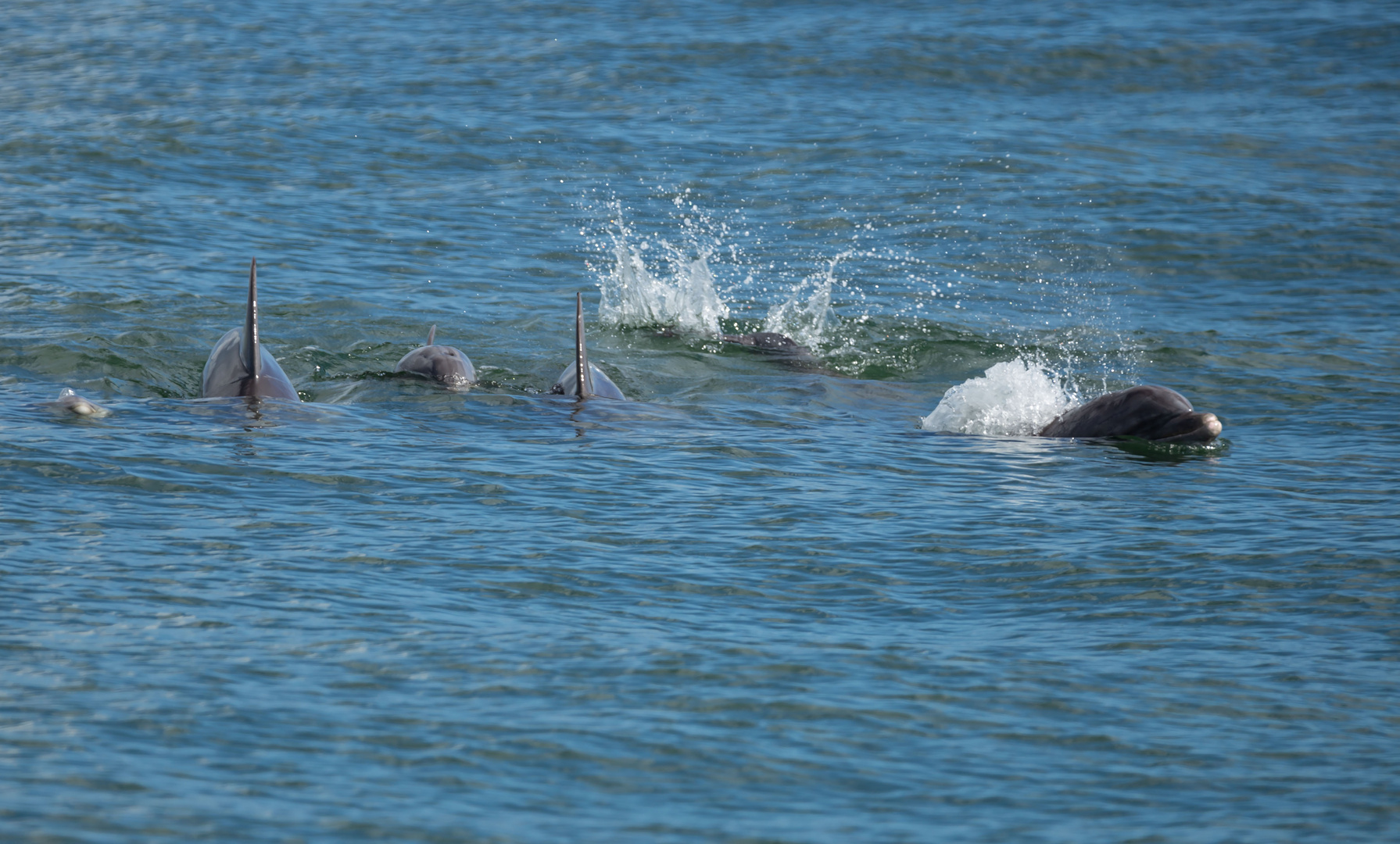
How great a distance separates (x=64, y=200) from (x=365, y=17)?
16017 mm

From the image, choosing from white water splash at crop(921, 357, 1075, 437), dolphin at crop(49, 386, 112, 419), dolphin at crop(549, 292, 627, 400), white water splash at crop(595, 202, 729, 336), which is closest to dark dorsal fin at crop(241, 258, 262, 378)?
dolphin at crop(49, 386, 112, 419)

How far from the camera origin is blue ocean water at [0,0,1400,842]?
23.5ft

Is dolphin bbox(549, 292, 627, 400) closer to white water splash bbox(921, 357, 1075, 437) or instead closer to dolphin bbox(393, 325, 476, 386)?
dolphin bbox(393, 325, 476, 386)

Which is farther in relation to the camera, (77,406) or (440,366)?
(440,366)

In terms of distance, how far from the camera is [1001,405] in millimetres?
14266

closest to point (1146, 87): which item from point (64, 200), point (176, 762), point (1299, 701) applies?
point (64, 200)

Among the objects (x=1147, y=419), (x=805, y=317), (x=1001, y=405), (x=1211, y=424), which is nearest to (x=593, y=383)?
(x=1001, y=405)

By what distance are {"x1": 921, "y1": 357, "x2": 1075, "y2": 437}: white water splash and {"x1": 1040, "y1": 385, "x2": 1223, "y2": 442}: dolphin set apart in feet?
1.64

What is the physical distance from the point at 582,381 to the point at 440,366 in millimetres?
1408

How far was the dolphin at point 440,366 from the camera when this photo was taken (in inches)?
564

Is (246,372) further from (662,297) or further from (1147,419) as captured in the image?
(1147,419)

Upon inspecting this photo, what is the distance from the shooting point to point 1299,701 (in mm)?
8148

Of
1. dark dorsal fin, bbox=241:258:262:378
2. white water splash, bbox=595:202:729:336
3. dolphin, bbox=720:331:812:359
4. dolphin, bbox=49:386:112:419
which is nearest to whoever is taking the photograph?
dolphin, bbox=49:386:112:419

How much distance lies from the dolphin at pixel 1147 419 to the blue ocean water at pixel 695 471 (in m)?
0.31
